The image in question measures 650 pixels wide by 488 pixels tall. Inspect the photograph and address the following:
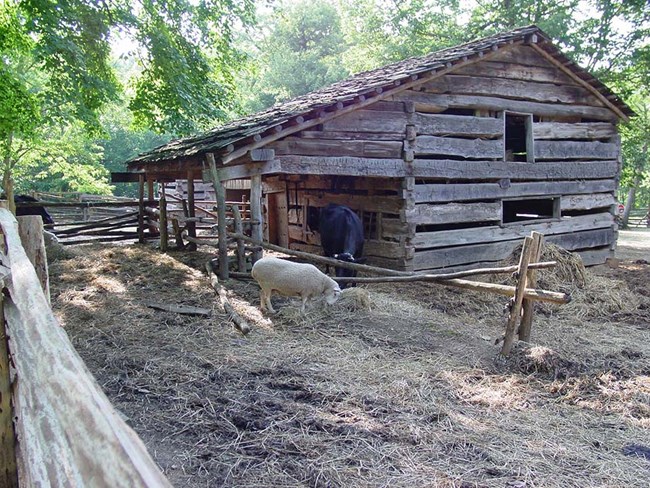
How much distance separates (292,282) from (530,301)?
2.99 m

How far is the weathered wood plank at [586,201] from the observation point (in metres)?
12.7

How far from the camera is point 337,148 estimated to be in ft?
31.8

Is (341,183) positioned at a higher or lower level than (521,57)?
lower

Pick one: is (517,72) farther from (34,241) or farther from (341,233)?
(34,241)

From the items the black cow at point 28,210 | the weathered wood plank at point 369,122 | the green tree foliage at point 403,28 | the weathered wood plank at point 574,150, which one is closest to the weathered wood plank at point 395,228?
the weathered wood plank at point 369,122

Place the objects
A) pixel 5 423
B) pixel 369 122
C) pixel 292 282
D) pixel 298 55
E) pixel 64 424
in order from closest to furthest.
Answer: 1. pixel 64 424
2. pixel 5 423
3. pixel 292 282
4. pixel 369 122
5. pixel 298 55

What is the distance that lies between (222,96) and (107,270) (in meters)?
6.00

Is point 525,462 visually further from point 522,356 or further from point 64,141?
point 64,141

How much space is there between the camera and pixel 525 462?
350 cm

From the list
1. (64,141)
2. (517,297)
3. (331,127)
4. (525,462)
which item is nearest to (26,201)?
(331,127)

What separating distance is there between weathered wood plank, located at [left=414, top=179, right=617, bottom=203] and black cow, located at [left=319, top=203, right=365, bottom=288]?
1.36 m

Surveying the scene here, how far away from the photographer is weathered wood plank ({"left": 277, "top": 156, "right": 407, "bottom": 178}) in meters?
9.17

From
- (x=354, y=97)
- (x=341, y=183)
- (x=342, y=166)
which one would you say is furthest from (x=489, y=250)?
(x=354, y=97)

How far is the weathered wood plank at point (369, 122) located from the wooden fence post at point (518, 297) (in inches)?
194
